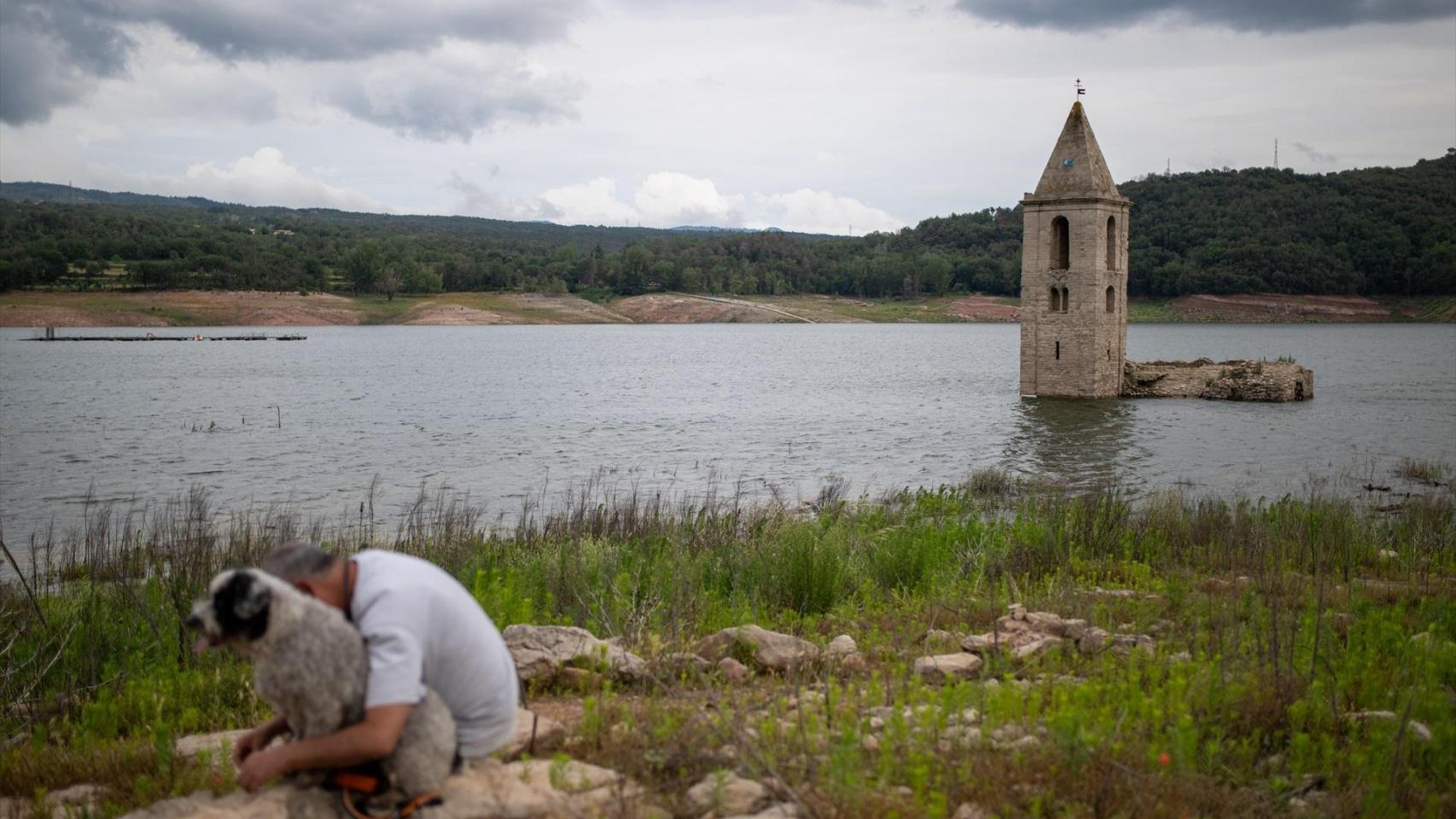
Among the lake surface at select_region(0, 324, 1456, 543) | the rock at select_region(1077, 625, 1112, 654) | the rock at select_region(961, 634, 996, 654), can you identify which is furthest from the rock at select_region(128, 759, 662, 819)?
the lake surface at select_region(0, 324, 1456, 543)

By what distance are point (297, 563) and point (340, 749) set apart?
0.71 metres

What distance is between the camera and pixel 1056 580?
11422mm

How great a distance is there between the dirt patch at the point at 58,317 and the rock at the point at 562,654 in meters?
130

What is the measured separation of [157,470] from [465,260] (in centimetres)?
13508

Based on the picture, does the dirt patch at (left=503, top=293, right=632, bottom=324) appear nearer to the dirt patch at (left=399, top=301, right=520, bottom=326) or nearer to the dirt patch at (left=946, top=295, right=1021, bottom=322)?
the dirt patch at (left=399, top=301, right=520, bottom=326)

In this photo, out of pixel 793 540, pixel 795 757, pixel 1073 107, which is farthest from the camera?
pixel 1073 107

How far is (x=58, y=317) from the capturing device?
396ft

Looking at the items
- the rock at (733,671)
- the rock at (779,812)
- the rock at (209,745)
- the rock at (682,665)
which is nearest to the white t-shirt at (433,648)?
the rock at (779,812)

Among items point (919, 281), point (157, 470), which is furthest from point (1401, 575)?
point (919, 281)

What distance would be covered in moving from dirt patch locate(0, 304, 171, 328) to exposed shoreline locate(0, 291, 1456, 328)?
92mm

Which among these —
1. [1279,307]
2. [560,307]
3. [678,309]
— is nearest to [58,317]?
[560,307]

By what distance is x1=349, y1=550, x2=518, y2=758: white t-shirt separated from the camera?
412 centimetres

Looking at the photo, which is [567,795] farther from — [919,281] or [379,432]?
[919,281]

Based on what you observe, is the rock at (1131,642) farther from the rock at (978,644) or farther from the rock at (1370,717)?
the rock at (1370,717)
